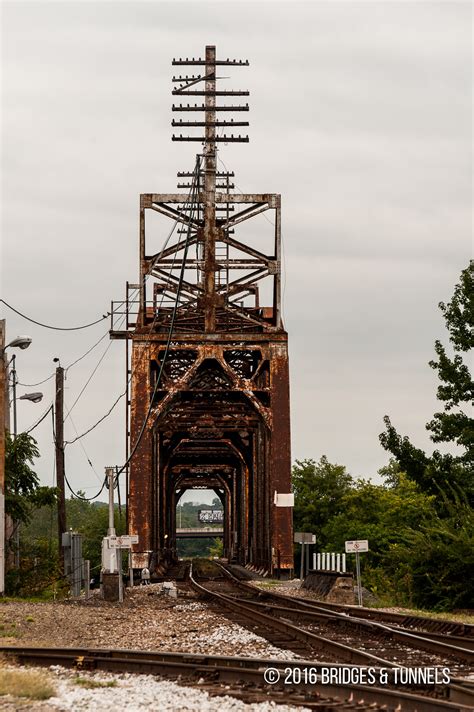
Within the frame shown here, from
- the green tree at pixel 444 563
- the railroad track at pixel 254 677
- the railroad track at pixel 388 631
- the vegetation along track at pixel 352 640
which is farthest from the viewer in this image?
the green tree at pixel 444 563

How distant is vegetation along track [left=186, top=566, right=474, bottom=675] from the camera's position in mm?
12484

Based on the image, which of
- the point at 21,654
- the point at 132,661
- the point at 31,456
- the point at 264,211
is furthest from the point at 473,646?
the point at 264,211

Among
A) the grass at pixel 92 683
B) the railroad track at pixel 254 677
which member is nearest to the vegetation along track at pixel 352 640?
the railroad track at pixel 254 677

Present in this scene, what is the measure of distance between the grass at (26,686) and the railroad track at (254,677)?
1192mm

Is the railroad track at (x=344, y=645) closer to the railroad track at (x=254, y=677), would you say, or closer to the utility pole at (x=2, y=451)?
the railroad track at (x=254, y=677)

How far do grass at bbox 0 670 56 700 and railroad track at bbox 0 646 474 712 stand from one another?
3.91ft

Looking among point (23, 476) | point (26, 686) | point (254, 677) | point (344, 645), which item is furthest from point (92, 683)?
point (23, 476)

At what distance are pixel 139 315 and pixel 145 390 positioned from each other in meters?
2.70

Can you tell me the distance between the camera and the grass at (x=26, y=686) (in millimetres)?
9977

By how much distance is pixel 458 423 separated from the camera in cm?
3556

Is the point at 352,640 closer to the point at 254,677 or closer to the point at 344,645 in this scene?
the point at 344,645

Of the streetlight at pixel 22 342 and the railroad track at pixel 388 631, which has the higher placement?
the streetlight at pixel 22 342

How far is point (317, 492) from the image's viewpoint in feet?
222

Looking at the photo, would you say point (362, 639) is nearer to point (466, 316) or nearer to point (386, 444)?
point (386, 444)
